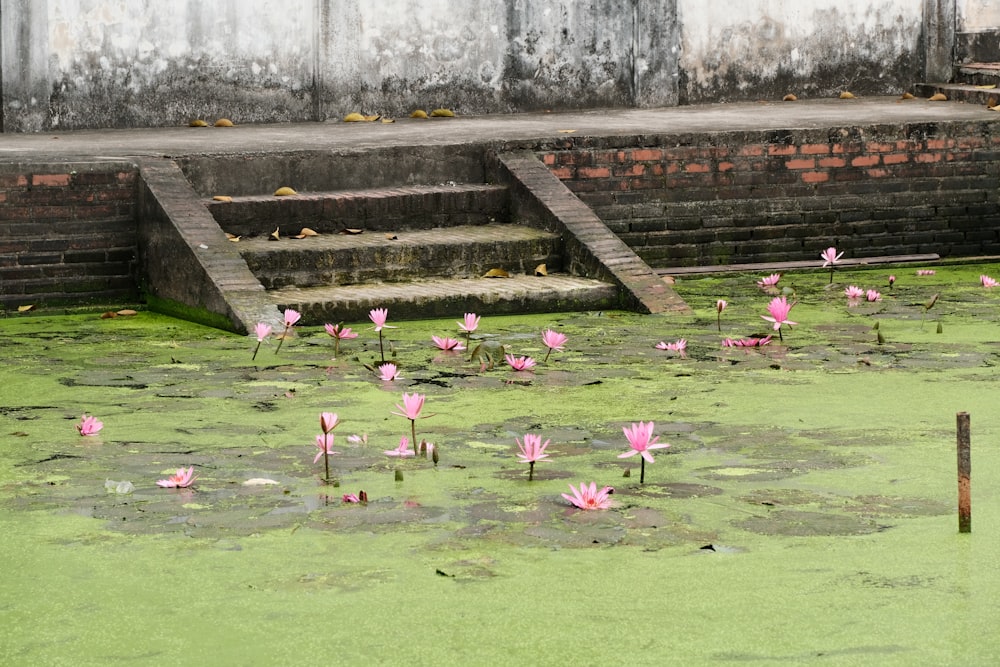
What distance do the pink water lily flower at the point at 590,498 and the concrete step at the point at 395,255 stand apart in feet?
12.2

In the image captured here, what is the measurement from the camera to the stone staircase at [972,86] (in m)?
11.0

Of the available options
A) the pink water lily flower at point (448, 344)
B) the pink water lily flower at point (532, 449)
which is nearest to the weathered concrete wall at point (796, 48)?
the pink water lily flower at point (448, 344)

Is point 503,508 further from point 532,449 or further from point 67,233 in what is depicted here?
point 67,233

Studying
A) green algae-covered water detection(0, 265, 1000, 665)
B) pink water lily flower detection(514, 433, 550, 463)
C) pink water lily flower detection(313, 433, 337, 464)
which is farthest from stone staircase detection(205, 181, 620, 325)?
pink water lily flower detection(514, 433, 550, 463)

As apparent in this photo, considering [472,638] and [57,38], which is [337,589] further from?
[57,38]

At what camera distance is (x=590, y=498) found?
3992 millimetres

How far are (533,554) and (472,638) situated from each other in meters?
0.56

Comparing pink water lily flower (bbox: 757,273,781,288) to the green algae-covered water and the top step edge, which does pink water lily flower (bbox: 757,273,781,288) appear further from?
the top step edge

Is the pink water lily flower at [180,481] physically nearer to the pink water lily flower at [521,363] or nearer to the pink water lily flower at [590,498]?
the pink water lily flower at [590,498]

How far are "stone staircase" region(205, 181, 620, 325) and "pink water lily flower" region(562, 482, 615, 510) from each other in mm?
3165

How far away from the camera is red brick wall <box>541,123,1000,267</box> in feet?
29.2

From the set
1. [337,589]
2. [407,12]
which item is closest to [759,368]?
[337,589]

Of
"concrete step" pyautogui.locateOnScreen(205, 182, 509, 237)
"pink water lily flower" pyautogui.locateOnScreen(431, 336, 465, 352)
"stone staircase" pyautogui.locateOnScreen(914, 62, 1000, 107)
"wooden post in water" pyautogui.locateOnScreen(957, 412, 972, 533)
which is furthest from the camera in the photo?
"stone staircase" pyautogui.locateOnScreen(914, 62, 1000, 107)

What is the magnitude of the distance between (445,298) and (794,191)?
277 cm
